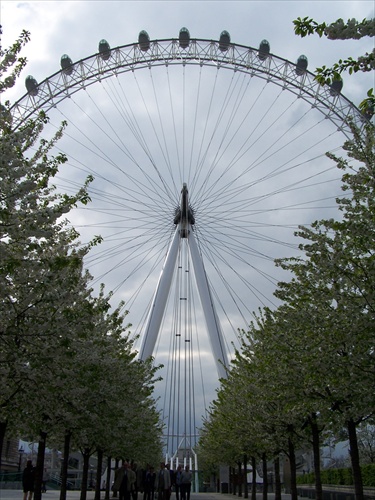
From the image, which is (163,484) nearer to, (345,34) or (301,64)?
(345,34)

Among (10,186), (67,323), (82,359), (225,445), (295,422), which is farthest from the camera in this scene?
(225,445)

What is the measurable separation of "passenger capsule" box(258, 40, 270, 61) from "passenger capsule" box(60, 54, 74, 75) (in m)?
13.1

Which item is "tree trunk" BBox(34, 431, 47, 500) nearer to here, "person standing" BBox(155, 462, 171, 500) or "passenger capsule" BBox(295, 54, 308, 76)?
"person standing" BBox(155, 462, 171, 500)

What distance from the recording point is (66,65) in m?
40.3

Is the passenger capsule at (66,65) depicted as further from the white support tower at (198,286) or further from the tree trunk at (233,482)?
the tree trunk at (233,482)

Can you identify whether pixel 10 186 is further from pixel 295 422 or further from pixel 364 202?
pixel 295 422

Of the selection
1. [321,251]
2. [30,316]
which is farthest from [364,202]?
[30,316]

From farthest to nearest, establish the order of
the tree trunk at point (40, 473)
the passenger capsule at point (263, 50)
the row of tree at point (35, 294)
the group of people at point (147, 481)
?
the passenger capsule at point (263, 50) < the group of people at point (147, 481) < the tree trunk at point (40, 473) < the row of tree at point (35, 294)

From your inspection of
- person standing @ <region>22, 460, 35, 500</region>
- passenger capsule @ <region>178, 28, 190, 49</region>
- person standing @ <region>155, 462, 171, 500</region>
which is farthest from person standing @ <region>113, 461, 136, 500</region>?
passenger capsule @ <region>178, 28, 190, 49</region>

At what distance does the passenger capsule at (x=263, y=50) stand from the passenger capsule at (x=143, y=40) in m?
7.86

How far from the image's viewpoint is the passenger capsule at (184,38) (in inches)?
1624

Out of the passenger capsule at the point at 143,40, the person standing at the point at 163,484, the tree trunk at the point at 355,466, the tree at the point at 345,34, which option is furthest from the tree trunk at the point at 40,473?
the passenger capsule at the point at 143,40

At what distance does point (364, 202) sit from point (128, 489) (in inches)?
604

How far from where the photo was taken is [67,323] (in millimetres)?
13211
